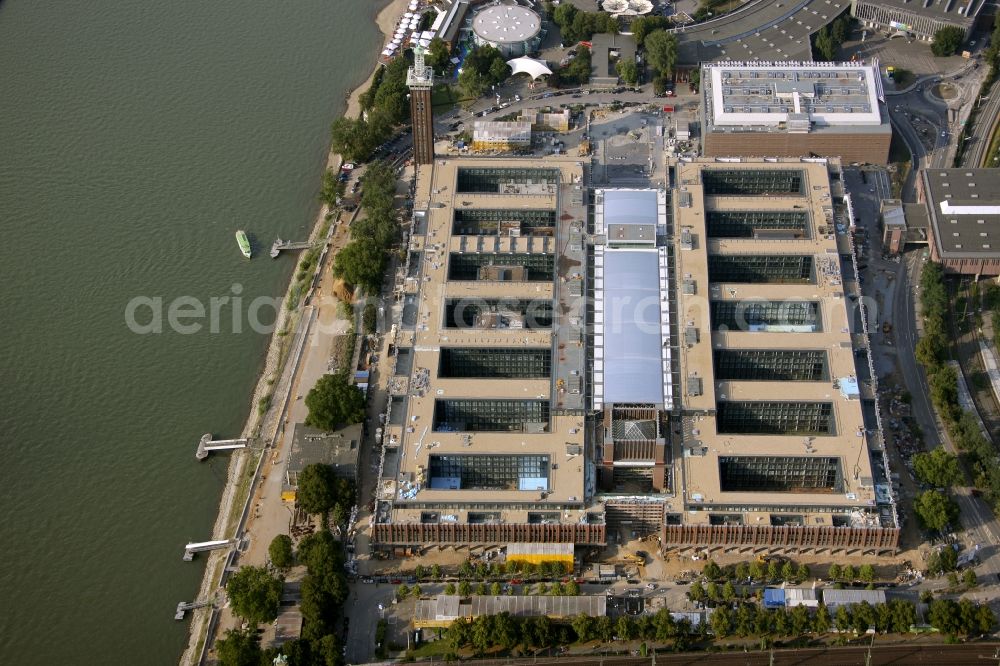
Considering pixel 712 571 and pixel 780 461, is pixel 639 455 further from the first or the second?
pixel 780 461

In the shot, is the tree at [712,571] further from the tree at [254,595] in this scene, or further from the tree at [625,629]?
the tree at [254,595]

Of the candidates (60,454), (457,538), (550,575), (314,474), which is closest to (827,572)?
(550,575)

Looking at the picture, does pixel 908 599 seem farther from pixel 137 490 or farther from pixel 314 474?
pixel 137 490

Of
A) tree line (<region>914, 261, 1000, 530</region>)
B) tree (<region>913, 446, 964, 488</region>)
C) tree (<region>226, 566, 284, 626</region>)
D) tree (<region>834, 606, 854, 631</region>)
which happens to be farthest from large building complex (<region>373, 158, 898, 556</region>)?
tree (<region>226, 566, 284, 626</region>)

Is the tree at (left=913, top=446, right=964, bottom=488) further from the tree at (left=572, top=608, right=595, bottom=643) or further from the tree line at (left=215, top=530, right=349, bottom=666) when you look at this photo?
the tree line at (left=215, top=530, right=349, bottom=666)

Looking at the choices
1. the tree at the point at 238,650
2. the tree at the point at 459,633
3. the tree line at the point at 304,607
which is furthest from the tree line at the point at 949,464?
the tree at the point at 238,650
